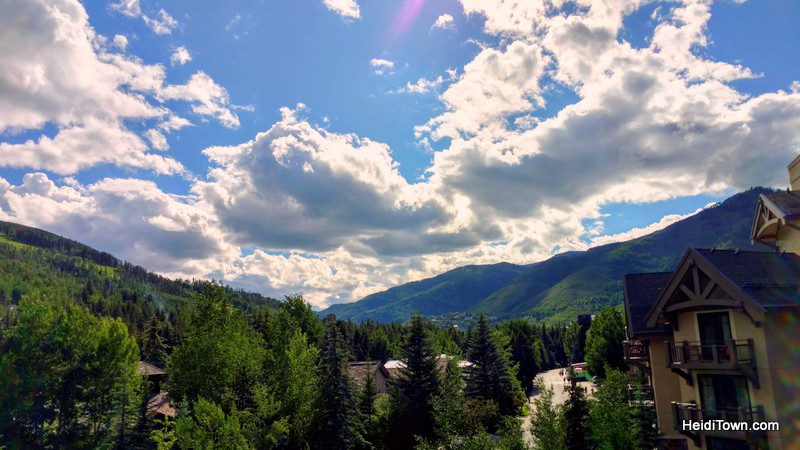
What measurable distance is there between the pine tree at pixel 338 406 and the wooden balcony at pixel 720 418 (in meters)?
22.8

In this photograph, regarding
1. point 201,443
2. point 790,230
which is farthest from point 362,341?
point 790,230

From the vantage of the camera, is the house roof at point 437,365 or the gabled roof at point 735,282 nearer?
the gabled roof at point 735,282

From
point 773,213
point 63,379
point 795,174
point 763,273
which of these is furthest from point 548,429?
point 63,379

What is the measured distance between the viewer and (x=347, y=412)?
3647cm

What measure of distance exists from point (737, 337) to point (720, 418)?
3.84 meters

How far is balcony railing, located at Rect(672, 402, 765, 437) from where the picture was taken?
18609 mm

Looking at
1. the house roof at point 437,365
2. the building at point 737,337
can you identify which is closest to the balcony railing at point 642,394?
the building at point 737,337

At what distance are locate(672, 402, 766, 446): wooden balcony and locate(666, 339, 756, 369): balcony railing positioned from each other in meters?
1.81

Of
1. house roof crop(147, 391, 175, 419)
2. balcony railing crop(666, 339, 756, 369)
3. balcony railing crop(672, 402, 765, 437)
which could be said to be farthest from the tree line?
balcony railing crop(666, 339, 756, 369)

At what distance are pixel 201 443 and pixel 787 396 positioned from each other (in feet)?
90.5

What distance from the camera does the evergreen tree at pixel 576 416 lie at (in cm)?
2647

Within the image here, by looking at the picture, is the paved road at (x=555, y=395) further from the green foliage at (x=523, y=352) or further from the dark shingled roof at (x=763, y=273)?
the dark shingled roof at (x=763, y=273)

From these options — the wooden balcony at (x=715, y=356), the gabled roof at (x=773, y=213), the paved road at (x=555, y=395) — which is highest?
the gabled roof at (x=773, y=213)

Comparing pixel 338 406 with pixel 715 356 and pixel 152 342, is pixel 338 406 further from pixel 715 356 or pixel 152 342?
pixel 152 342
